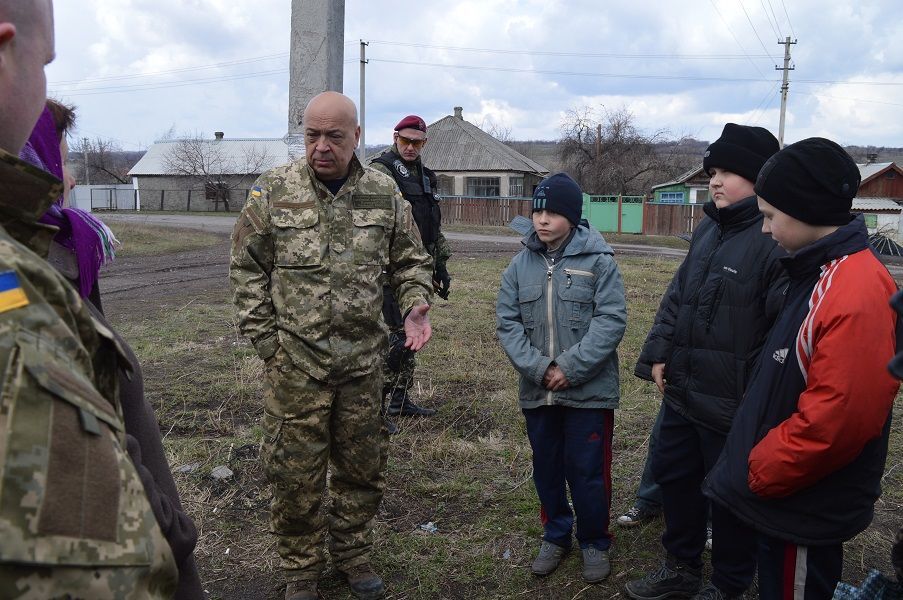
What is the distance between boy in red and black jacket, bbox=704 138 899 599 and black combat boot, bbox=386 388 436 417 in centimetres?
310

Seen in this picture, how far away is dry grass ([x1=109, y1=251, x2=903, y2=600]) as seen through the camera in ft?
11.2

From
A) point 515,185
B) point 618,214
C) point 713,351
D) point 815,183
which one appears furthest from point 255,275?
point 515,185

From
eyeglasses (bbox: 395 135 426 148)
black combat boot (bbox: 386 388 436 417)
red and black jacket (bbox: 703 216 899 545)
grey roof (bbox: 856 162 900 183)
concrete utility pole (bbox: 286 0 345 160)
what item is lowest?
black combat boot (bbox: 386 388 436 417)

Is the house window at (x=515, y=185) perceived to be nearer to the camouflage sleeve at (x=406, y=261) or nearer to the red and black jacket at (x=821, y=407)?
the camouflage sleeve at (x=406, y=261)

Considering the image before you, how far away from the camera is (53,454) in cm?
90

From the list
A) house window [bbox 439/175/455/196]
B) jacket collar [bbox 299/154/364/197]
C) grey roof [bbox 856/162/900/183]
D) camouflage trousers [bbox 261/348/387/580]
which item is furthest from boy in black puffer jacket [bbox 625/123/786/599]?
grey roof [bbox 856/162/900/183]

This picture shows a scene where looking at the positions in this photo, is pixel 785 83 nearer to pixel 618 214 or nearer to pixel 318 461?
pixel 618 214

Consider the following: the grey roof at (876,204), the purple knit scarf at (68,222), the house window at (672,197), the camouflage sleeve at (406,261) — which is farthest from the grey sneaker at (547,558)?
the grey roof at (876,204)

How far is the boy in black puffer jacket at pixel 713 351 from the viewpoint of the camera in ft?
9.83

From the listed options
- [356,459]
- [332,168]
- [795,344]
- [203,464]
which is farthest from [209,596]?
[795,344]

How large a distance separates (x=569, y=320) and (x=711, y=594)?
135 cm

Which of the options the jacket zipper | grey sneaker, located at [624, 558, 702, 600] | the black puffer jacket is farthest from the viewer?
the jacket zipper

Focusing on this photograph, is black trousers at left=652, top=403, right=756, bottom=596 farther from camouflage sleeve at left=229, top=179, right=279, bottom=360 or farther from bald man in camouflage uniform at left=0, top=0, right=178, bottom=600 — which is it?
bald man in camouflage uniform at left=0, top=0, right=178, bottom=600

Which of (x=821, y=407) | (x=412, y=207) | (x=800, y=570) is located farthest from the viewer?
(x=412, y=207)
